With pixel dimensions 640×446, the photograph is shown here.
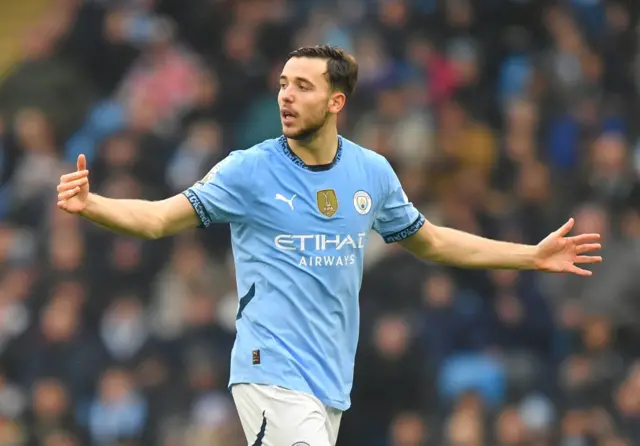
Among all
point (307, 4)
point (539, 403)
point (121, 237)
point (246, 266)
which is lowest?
point (539, 403)

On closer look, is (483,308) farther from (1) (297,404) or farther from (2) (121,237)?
(1) (297,404)

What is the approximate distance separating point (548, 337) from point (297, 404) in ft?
20.6

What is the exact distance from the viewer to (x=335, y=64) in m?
7.17

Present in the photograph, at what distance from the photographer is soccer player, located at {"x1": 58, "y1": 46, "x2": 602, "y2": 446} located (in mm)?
6781

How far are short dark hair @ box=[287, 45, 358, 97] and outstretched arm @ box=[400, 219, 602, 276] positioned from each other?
2.81 feet

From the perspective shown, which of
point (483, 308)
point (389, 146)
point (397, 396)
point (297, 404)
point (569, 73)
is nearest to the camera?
point (297, 404)

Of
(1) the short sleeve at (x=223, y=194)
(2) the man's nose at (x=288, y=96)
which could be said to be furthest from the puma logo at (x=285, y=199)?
(2) the man's nose at (x=288, y=96)

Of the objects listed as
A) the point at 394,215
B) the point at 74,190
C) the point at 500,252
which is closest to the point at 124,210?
the point at 74,190

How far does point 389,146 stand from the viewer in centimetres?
1381

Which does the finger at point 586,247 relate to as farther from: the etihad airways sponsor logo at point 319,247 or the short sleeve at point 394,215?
the etihad airways sponsor logo at point 319,247

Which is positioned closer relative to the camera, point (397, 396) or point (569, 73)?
point (397, 396)

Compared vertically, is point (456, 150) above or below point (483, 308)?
above

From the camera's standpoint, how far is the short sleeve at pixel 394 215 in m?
7.30

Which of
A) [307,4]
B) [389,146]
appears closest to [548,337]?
[389,146]
